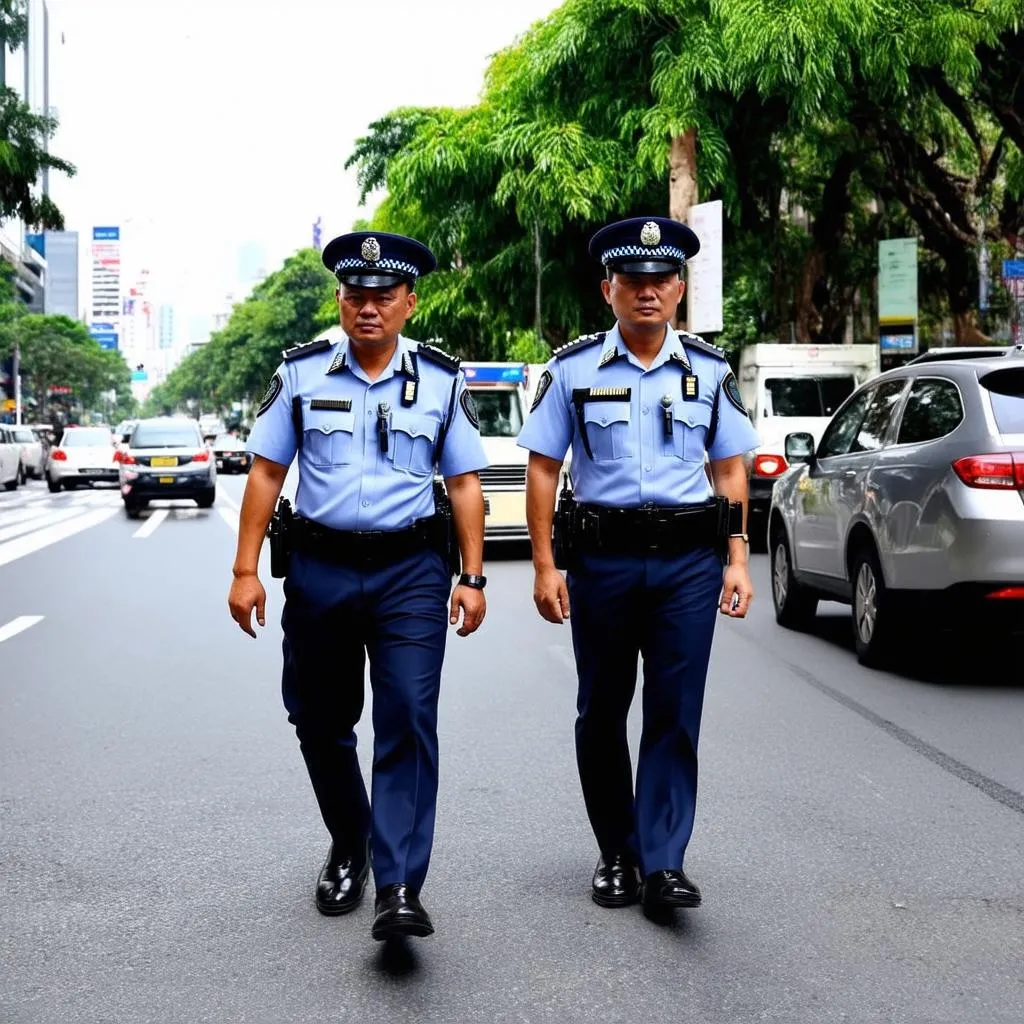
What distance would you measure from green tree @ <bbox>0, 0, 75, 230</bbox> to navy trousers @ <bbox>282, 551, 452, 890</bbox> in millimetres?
22446

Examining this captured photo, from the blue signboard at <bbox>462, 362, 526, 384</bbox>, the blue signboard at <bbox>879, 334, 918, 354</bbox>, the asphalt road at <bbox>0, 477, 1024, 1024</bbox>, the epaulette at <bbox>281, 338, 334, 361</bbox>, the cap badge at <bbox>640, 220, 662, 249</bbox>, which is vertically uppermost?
the blue signboard at <bbox>879, 334, 918, 354</bbox>

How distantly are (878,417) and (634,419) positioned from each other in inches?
213

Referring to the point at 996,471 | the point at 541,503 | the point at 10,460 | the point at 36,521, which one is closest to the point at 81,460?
the point at 10,460

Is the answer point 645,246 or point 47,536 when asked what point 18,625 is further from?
point 47,536

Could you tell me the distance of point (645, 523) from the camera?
14.6ft

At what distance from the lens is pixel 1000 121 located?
23.3 meters

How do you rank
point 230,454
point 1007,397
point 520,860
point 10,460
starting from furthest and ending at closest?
Result: point 230,454, point 10,460, point 1007,397, point 520,860

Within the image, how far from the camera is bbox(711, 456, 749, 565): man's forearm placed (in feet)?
15.1

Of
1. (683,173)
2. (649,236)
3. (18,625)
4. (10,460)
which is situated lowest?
(18,625)

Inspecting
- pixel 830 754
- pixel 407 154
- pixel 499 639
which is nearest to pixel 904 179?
pixel 407 154

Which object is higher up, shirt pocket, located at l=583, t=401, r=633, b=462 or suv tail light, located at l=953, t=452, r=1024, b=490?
shirt pocket, located at l=583, t=401, r=633, b=462

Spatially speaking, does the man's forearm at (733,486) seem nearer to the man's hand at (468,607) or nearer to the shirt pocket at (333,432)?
the man's hand at (468,607)

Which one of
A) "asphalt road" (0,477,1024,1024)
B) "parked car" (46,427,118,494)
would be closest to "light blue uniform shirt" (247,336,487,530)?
"asphalt road" (0,477,1024,1024)

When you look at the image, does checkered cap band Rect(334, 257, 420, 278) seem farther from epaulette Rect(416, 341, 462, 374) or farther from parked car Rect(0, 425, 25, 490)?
parked car Rect(0, 425, 25, 490)
